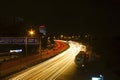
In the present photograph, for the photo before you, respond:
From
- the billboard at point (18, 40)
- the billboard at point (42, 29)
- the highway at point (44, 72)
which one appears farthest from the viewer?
A: the billboard at point (42, 29)

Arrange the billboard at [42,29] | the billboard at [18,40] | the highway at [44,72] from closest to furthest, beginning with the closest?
Answer: the highway at [44,72] < the billboard at [18,40] < the billboard at [42,29]

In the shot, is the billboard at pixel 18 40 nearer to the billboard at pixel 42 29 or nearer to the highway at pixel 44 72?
the highway at pixel 44 72

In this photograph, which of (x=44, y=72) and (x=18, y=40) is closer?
(x=44, y=72)

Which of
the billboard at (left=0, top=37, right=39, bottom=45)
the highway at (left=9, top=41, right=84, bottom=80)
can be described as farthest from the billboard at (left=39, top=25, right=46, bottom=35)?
the highway at (left=9, top=41, right=84, bottom=80)

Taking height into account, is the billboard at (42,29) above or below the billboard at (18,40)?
above

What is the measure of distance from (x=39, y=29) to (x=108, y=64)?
242ft

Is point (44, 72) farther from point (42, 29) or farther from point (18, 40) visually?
point (42, 29)

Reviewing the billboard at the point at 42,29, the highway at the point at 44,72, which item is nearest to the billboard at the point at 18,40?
the highway at the point at 44,72

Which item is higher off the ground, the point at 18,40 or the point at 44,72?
the point at 18,40

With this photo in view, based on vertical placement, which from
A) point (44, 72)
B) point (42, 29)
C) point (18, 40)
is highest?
point (42, 29)

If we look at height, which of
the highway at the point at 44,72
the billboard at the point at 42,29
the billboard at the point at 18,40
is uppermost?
the billboard at the point at 42,29

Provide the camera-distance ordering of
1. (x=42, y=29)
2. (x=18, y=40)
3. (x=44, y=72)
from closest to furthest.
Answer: (x=44, y=72), (x=18, y=40), (x=42, y=29)

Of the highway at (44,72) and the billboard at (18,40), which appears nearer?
the highway at (44,72)

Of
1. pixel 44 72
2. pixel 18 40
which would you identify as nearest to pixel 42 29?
pixel 18 40
